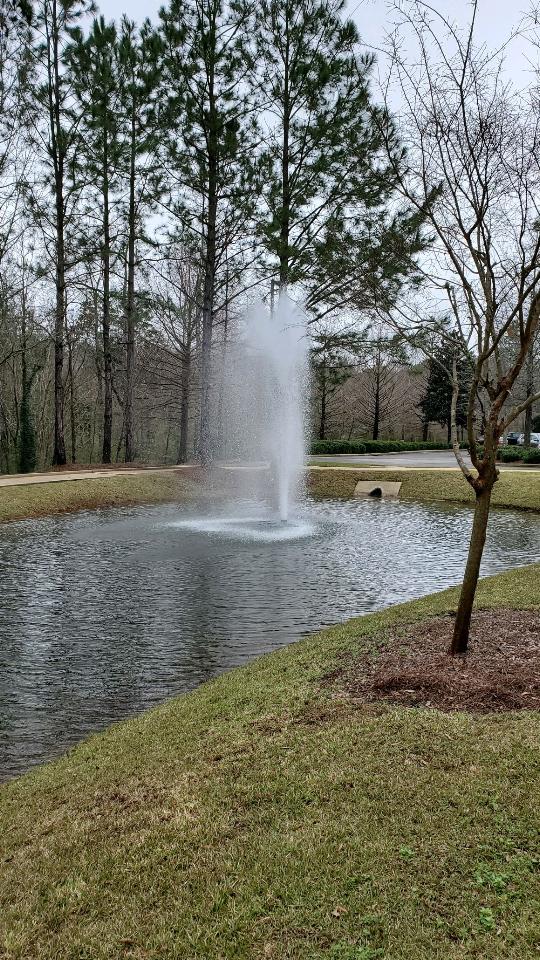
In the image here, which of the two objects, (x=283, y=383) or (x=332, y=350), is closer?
(x=283, y=383)

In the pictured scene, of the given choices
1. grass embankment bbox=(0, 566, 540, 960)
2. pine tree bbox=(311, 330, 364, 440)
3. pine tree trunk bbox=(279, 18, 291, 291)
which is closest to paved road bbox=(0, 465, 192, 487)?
pine tree bbox=(311, 330, 364, 440)

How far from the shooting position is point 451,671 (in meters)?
4.13

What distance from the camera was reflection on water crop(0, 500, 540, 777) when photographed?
4836mm

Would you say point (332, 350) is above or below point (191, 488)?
above

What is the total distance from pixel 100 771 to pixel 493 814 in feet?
6.24

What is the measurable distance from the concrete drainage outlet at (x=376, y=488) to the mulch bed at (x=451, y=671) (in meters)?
13.6

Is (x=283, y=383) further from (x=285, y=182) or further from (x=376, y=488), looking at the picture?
(x=285, y=182)

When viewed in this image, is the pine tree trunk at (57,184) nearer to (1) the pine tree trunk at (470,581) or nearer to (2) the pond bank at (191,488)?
(2) the pond bank at (191,488)

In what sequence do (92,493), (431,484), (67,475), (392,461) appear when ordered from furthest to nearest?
(392,461), (431,484), (67,475), (92,493)

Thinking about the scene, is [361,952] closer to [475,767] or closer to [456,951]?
[456,951]

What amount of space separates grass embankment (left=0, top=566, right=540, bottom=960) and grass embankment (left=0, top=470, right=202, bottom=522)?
11.3 m

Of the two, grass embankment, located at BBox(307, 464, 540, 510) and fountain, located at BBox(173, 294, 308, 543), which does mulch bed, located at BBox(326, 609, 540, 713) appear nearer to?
fountain, located at BBox(173, 294, 308, 543)

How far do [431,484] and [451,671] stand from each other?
1535 centimetres

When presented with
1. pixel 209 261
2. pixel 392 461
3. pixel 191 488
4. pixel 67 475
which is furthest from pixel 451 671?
pixel 392 461
